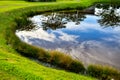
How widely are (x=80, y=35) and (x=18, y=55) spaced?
13.9 meters

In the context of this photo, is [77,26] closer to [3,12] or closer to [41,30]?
[41,30]

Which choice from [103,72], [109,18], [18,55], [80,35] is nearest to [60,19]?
[109,18]

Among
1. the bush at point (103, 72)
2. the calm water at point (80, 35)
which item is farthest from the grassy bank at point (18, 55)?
the calm water at point (80, 35)

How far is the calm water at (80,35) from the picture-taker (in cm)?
2933

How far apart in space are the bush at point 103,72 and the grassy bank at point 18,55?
1.61 metres

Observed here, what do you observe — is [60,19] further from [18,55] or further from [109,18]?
[18,55]

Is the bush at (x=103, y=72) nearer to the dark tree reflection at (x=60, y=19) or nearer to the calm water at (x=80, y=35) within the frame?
the calm water at (x=80, y=35)

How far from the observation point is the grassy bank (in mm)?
18469

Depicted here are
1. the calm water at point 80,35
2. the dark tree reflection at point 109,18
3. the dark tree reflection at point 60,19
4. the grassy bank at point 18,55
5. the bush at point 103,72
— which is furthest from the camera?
the dark tree reflection at point 109,18

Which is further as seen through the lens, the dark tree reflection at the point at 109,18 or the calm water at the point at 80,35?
the dark tree reflection at the point at 109,18

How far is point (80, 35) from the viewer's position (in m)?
37.9

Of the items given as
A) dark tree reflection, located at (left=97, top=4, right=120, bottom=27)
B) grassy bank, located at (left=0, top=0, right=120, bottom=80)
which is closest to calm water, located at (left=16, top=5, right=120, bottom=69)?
dark tree reflection, located at (left=97, top=4, right=120, bottom=27)

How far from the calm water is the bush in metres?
3.19

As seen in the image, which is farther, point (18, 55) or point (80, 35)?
point (80, 35)
